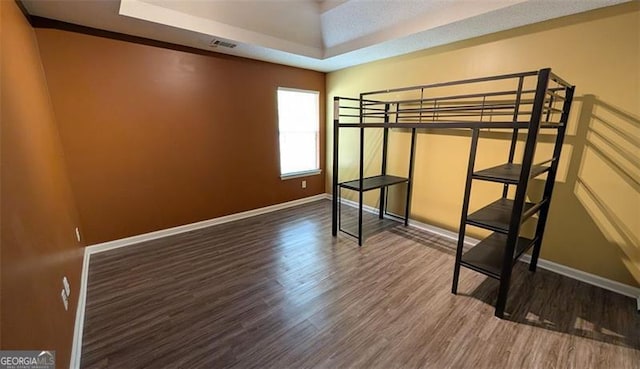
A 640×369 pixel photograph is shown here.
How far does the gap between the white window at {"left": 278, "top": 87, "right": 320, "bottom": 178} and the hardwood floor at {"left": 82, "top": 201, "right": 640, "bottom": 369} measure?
1.87 m

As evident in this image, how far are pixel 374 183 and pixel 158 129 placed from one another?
2.67 meters

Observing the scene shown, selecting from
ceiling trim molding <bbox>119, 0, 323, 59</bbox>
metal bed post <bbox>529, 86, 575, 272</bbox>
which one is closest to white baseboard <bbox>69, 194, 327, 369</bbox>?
ceiling trim molding <bbox>119, 0, 323, 59</bbox>

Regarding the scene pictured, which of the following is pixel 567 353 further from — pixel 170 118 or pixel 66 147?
pixel 66 147

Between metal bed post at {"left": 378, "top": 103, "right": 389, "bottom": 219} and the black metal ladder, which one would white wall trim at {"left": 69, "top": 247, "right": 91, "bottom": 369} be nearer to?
the black metal ladder

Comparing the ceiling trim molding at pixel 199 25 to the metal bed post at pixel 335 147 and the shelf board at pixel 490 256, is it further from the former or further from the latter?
the shelf board at pixel 490 256

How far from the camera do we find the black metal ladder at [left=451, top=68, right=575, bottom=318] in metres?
1.68

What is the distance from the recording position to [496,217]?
2123 mm

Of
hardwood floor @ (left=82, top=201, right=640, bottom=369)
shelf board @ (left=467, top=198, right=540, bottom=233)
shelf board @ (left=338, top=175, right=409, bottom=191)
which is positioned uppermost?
shelf board @ (left=338, top=175, right=409, bottom=191)

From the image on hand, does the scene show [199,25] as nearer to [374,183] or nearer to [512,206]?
[374,183]

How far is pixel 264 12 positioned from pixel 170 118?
1.63 metres

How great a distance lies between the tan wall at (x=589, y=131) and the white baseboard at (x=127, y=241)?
2839mm

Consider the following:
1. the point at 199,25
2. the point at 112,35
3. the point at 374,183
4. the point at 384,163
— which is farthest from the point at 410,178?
the point at 112,35

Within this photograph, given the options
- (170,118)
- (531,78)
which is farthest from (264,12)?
(531,78)

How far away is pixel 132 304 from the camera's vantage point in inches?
82.3
